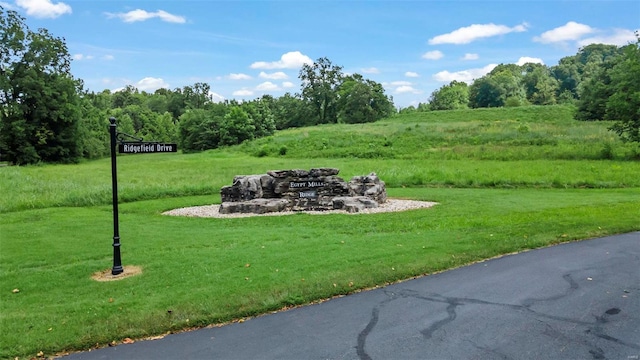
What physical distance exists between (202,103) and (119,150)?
331ft

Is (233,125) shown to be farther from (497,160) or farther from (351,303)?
(351,303)

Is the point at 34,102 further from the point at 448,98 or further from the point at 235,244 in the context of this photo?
the point at 448,98

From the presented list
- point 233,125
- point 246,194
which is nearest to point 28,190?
point 246,194

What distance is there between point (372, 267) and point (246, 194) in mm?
9295

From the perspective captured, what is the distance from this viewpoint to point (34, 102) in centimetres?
5378

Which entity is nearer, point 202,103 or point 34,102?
point 34,102

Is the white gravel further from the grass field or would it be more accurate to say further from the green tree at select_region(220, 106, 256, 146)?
the green tree at select_region(220, 106, 256, 146)

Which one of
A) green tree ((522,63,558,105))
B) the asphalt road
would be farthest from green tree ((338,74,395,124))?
the asphalt road

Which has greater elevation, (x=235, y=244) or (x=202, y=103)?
(x=202, y=103)

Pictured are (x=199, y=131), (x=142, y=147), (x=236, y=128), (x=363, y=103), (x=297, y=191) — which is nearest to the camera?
(x=142, y=147)

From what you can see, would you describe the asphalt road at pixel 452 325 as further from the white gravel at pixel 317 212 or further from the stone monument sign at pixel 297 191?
the stone monument sign at pixel 297 191

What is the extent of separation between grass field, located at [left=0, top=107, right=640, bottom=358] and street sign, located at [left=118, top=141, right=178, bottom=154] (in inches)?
78.4

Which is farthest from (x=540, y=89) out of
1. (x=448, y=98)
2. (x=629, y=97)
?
(x=629, y=97)

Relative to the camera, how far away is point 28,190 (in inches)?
874
